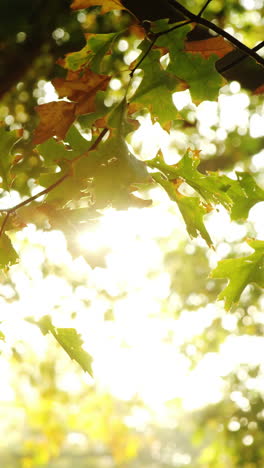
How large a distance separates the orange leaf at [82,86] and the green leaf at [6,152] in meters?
0.27

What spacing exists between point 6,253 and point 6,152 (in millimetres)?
275

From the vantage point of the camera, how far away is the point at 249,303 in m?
4.64

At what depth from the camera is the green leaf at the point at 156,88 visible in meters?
1.02

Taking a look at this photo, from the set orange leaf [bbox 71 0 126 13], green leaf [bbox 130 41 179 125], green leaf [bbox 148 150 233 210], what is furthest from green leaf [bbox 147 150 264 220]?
orange leaf [bbox 71 0 126 13]

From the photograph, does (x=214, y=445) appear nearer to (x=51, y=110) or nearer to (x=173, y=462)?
(x=51, y=110)

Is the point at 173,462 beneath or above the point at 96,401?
beneath

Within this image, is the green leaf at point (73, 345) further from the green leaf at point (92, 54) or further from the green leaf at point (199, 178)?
the green leaf at point (92, 54)

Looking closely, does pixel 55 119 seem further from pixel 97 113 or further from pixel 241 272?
pixel 241 272

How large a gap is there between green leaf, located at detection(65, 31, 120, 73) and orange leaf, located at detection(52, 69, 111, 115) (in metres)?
0.02

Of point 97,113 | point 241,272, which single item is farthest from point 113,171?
point 241,272

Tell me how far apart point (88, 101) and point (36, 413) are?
7557 mm

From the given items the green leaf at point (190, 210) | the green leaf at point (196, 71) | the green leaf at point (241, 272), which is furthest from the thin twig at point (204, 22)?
the green leaf at point (241, 272)

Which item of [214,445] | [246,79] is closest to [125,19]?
[246,79]

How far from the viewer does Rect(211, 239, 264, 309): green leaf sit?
4.35 feet
